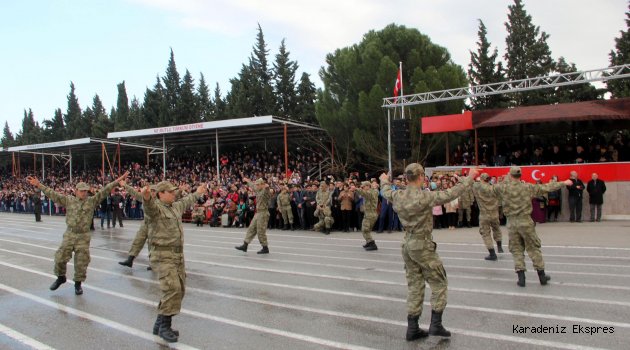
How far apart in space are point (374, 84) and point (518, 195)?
2456 centimetres

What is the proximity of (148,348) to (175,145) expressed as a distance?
3868cm

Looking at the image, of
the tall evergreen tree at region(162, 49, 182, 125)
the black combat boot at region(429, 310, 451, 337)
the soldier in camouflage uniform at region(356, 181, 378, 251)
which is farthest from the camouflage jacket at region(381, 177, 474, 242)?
the tall evergreen tree at region(162, 49, 182, 125)

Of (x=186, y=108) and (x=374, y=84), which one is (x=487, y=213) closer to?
(x=374, y=84)

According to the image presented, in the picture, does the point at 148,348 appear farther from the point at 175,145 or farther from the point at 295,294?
the point at 175,145

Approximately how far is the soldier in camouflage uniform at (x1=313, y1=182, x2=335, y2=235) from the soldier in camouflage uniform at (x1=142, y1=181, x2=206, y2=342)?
1174cm

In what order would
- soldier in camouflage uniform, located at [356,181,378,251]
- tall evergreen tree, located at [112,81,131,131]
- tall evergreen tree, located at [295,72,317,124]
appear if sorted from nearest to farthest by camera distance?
soldier in camouflage uniform, located at [356,181,378,251] < tall evergreen tree, located at [295,72,317,124] < tall evergreen tree, located at [112,81,131,131]

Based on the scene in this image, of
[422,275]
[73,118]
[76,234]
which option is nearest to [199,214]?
[76,234]

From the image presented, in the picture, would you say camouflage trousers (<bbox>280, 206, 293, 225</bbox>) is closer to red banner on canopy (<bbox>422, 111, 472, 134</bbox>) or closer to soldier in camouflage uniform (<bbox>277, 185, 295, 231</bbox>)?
soldier in camouflage uniform (<bbox>277, 185, 295, 231</bbox>)

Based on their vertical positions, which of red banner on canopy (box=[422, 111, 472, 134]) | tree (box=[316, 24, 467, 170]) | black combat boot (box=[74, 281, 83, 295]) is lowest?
black combat boot (box=[74, 281, 83, 295])

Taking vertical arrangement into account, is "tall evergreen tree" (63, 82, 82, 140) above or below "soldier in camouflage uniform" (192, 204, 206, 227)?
above

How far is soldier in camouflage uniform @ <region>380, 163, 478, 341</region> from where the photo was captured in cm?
568

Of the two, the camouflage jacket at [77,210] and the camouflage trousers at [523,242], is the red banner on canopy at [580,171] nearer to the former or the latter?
the camouflage trousers at [523,242]

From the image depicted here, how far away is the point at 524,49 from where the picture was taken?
157 feet

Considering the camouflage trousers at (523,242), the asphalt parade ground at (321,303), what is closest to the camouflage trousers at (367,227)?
the asphalt parade ground at (321,303)
